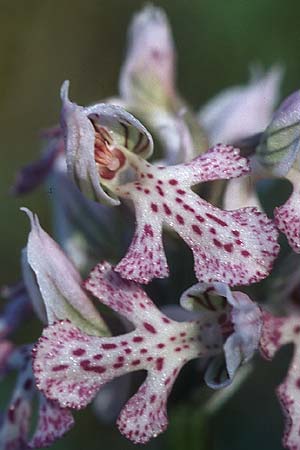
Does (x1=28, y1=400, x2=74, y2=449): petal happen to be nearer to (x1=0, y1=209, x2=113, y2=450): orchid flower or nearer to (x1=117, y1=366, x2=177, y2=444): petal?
(x1=0, y1=209, x2=113, y2=450): orchid flower

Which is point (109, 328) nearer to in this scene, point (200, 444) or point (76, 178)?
point (76, 178)

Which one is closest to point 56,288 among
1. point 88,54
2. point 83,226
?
point 83,226

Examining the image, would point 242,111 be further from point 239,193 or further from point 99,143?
point 99,143

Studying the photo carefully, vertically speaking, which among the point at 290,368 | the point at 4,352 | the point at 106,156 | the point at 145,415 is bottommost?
the point at 290,368

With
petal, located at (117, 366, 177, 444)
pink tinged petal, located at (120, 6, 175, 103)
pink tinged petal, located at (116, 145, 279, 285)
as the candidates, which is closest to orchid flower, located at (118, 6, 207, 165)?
pink tinged petal, located at (120, 6, 175, 103)

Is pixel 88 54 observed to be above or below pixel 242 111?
above

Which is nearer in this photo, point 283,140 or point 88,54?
point 283,140

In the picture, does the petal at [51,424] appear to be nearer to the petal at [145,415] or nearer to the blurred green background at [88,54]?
the petal at [145,415]
